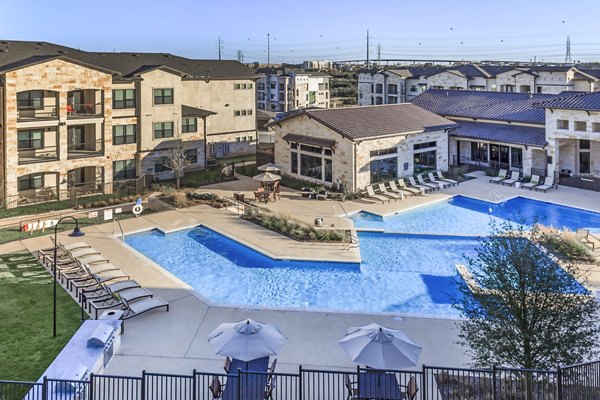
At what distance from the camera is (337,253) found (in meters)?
23.0

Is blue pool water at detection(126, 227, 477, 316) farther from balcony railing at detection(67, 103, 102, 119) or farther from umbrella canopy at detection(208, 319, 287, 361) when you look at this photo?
balcony railing at detection(67, 103, 102, 119)

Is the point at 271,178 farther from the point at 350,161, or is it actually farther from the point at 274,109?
the point at 274,109

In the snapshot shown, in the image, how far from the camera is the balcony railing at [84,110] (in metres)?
33.4

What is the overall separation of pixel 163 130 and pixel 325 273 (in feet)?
70.2

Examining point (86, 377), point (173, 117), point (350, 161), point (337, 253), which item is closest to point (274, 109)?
point (173, 117)

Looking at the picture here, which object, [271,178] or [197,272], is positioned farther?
[271,178]

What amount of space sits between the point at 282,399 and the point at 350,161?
23.1 m

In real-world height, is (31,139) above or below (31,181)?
above

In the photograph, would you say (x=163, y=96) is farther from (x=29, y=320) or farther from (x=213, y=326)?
(x=213, y=326)

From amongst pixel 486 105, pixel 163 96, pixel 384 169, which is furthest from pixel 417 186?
pixel 163 96

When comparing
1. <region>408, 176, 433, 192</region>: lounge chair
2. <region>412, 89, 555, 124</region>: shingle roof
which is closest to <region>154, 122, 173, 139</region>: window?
<region>408, 176, 433, 192</region>: lounge chair

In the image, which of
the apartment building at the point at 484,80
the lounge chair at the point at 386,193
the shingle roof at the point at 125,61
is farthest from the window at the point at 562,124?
the apartment building at the point at 484,80

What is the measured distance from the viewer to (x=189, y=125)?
40281 millimetres

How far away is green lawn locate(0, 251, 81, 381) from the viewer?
13.4m
